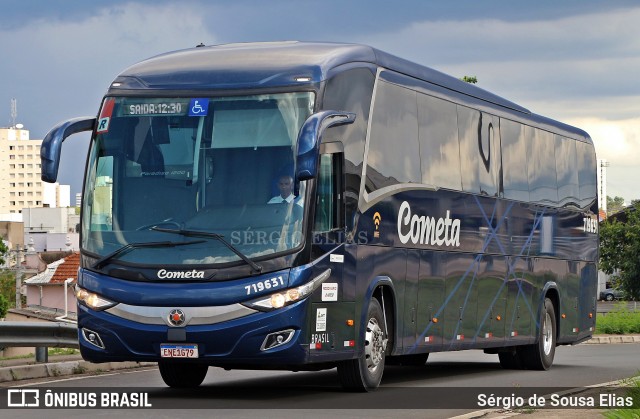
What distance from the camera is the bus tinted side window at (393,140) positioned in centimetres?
1605

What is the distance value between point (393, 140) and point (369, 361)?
273 cm

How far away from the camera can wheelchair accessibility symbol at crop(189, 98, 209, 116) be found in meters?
14.7

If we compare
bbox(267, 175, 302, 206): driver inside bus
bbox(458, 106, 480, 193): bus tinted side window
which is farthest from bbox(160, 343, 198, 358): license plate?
bbox(458, 106, 480, 193): bus tinted side window

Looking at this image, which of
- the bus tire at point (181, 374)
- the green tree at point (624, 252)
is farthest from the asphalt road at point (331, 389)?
the green tree at point (624, 252)

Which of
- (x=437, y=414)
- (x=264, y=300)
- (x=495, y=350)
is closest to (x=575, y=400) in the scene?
(x=437, y=414)

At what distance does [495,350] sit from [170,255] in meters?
9.90

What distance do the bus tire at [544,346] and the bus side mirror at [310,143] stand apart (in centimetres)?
977

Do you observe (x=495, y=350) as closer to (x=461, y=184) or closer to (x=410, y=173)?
(x=461, y=184)

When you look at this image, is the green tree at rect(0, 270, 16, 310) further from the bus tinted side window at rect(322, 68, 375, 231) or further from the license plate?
the license plate

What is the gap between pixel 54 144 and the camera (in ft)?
48.2

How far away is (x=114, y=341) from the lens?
14367 mm

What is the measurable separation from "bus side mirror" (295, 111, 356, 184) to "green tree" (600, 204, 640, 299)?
81542 mm

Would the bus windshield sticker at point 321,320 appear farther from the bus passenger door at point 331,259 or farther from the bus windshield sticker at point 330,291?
the bus windshield sticker at point 330,291

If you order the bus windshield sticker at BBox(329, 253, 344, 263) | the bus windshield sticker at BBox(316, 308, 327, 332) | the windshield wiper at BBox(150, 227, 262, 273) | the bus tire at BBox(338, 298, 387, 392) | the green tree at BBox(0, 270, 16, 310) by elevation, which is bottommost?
the green tree at BBox(0, 270, 16, 310)
